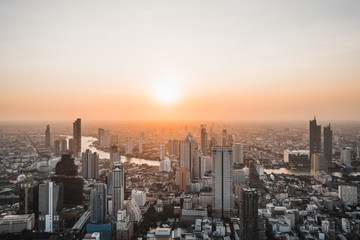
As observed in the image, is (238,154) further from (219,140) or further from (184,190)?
(184,190)

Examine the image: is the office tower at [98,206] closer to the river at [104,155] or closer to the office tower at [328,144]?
the river at [104,155]

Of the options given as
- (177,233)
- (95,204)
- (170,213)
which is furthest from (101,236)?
(170,213)

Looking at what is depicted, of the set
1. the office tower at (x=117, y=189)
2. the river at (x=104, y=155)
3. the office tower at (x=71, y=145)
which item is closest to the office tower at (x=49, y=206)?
the office tower at (x=117, y=189)

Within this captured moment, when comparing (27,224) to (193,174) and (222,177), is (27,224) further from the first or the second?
Answer: (193,174)

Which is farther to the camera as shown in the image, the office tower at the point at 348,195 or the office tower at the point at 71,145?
the office tower at the point at 71,145

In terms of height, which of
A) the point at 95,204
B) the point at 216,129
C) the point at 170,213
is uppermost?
the point at 216,129

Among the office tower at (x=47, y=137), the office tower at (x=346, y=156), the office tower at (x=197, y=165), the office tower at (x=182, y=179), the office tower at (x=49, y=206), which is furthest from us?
the office tower at (x=346, y=156)

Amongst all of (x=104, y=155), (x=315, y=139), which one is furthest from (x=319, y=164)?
(x=104, y=155)
